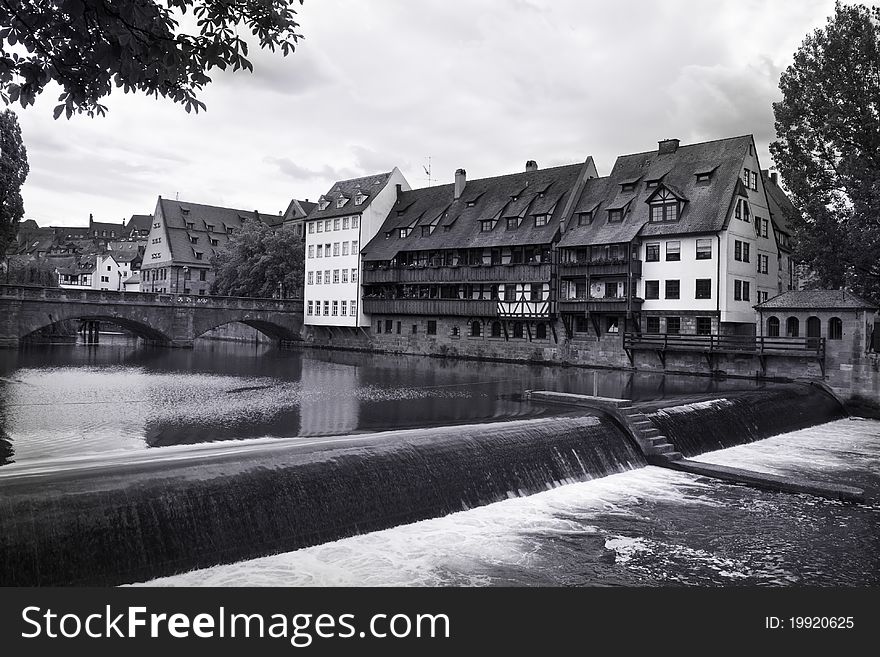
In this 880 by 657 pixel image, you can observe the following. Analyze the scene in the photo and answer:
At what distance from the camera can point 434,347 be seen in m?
57.6

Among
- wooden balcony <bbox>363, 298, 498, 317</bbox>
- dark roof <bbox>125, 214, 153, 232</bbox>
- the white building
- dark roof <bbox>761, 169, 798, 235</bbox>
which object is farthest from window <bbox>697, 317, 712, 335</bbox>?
dark roof <bbox>125, 214, 153, 232</bbox>

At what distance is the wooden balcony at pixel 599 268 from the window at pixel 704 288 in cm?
393

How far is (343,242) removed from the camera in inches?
2591

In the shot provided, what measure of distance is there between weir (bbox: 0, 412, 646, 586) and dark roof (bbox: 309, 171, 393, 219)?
50.5 m

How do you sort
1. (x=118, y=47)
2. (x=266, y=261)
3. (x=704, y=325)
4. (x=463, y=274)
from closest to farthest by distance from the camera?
1. (x=118, y=47)
2. (x=704, y=325)
3. (x=463, y=274)
4. (x=266, y=261)

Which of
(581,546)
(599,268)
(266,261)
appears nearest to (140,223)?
(266,261)

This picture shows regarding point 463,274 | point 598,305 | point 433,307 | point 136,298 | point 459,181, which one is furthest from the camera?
point 459,181

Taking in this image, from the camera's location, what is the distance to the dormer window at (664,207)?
147ft

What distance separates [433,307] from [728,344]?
23444 millimetres

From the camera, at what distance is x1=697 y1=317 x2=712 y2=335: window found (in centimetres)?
4256

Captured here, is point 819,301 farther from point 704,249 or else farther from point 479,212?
point 479,212

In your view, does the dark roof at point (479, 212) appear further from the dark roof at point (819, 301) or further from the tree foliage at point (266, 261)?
the dark roof at point (819, 301)

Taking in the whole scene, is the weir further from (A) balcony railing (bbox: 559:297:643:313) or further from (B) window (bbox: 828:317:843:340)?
(A) balcony railing (bbox: 559:297:643:313)

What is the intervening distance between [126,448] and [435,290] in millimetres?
42481
